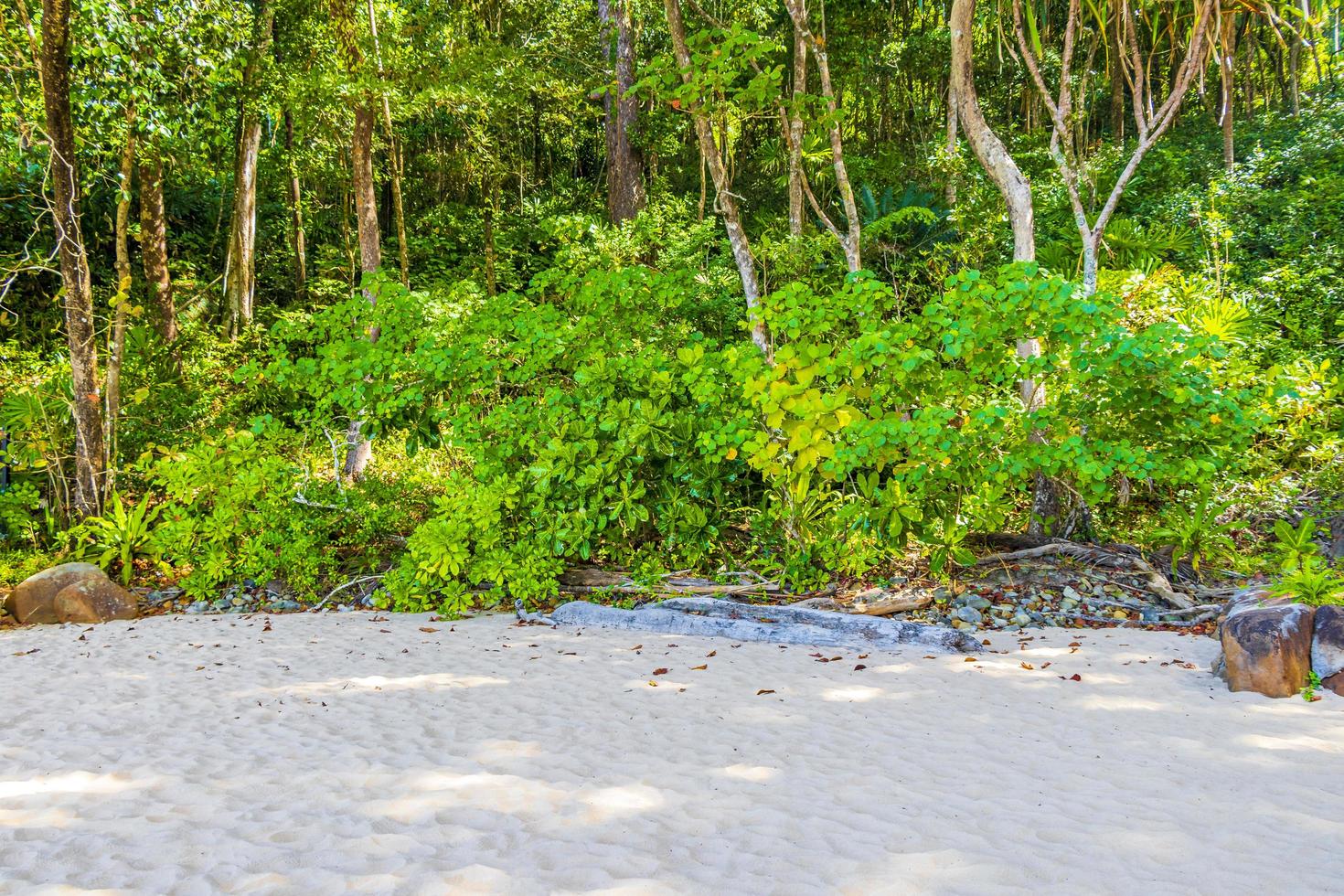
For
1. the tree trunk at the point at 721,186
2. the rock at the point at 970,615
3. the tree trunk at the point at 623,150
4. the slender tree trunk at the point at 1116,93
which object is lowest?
the rock at the point at 970,615

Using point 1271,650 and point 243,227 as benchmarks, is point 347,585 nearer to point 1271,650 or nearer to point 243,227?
point 1271,650

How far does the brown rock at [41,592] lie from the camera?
6.27m

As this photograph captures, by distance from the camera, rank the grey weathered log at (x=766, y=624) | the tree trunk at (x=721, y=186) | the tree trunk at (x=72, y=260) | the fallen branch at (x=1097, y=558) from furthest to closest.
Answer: the tree trunk at (x=721, y=186) → the tree trunk at (x=72, y=260) → the fallen branch at (x=1097, y=558) → the grey weathered log at (x=766, y=624)

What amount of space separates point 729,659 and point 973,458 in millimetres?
2221

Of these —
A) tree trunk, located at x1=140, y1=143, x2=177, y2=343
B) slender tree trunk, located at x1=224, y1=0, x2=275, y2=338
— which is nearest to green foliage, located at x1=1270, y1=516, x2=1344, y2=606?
slender tree trunk, located at x1=224, y1=0, x2=275, y2=338

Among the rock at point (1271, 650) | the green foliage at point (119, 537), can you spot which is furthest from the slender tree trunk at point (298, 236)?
the rock at point (1271, 650)

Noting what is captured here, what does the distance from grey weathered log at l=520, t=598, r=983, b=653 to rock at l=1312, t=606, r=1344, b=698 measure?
1.66 m

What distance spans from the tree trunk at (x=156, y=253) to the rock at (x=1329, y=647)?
1325 cm

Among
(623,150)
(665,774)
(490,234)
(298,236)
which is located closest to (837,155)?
(623,150)

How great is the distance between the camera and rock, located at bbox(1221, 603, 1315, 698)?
3795 mm

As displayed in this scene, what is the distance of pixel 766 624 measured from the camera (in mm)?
5465

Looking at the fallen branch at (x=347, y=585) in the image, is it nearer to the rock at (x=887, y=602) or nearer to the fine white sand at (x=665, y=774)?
the fine white sand at (x=665, y=774)

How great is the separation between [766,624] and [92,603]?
5.47 metres

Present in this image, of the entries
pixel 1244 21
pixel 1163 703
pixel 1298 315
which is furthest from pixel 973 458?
pixel 1244 21
